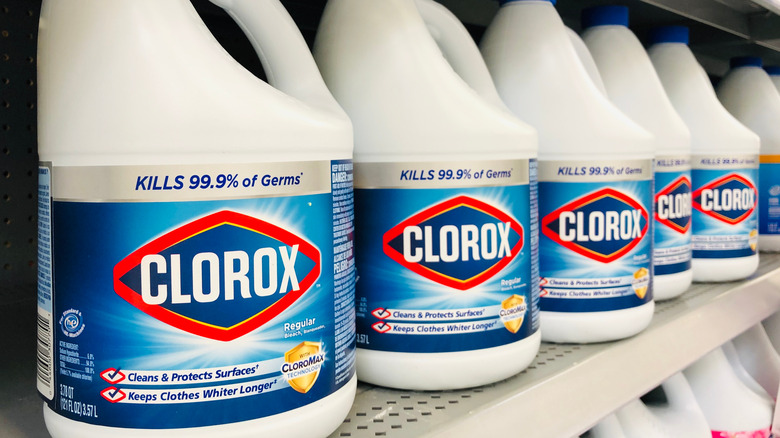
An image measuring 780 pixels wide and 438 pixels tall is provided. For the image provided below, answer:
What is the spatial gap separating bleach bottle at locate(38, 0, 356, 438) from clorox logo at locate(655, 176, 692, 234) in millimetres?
659

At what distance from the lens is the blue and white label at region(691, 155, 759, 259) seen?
1.11 metres

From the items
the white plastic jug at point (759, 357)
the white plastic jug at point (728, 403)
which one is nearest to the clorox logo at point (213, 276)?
the white plastic jug at point (728, 403)

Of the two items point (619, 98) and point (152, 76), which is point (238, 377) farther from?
point (619, 98)

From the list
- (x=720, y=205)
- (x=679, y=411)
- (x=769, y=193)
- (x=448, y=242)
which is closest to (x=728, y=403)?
(x=679, y=411)

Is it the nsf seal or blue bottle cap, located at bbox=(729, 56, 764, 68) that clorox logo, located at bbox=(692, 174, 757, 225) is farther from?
the nsf seal

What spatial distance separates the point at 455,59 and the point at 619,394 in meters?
0.41

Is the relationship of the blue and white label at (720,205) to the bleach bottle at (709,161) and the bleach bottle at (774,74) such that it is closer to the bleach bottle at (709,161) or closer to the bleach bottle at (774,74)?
the bleach bottle at (709,161)

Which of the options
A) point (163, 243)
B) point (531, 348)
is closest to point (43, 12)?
point (163, 243)

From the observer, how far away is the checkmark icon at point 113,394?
447 millimetres

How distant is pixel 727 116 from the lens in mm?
1113

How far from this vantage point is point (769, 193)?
1.40m

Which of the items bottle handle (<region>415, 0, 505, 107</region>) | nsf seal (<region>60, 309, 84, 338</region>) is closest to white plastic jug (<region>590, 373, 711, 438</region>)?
bottle handle (<region>415, 0, 505, 107</region>)

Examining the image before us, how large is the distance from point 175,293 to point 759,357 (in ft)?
4.13

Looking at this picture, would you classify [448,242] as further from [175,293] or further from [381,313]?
[175,293]
